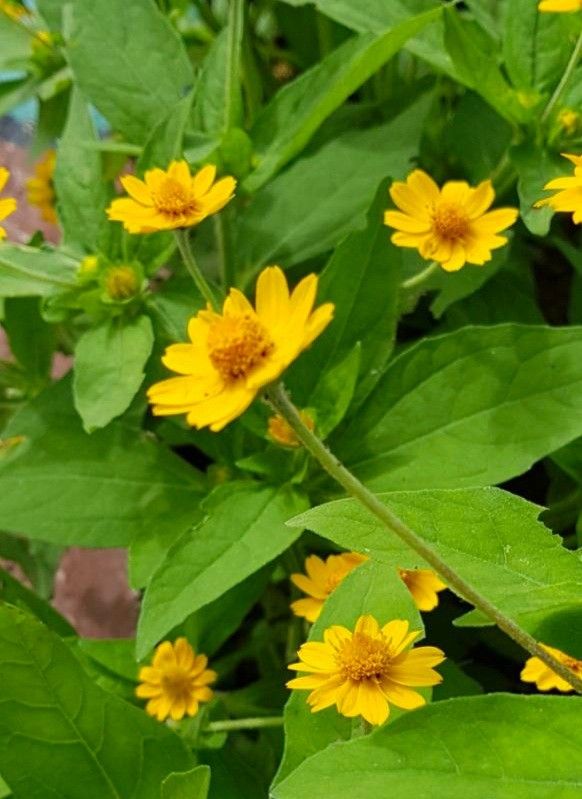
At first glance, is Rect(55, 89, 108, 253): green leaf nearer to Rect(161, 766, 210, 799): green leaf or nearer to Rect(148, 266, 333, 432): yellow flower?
Rect(148, 266, 333, 432): yellow flower

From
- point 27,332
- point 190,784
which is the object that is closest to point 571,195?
point 190,784

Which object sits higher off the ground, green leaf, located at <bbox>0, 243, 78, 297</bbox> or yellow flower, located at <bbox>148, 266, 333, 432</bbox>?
yellow flower, located at <bbox>148, 266, 333, 432</bbox>

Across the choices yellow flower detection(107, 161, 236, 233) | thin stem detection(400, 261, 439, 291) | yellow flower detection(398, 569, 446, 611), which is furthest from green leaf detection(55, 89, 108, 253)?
yellow flower detection(398, 569, 446, 611)

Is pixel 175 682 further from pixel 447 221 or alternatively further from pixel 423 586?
pixel 447 221

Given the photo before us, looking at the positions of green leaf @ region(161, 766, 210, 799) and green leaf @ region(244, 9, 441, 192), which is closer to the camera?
green leaf @ region(161, 766, 210, 799)

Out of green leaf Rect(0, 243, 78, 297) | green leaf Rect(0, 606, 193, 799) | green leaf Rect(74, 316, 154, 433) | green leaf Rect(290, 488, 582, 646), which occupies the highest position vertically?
green leaf Rect(290, 488, 582, 646)

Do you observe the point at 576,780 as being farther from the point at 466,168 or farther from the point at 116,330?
the point at 466,168

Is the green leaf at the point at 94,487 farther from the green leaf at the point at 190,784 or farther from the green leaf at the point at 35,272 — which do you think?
the green leaf at the point at 190,784
